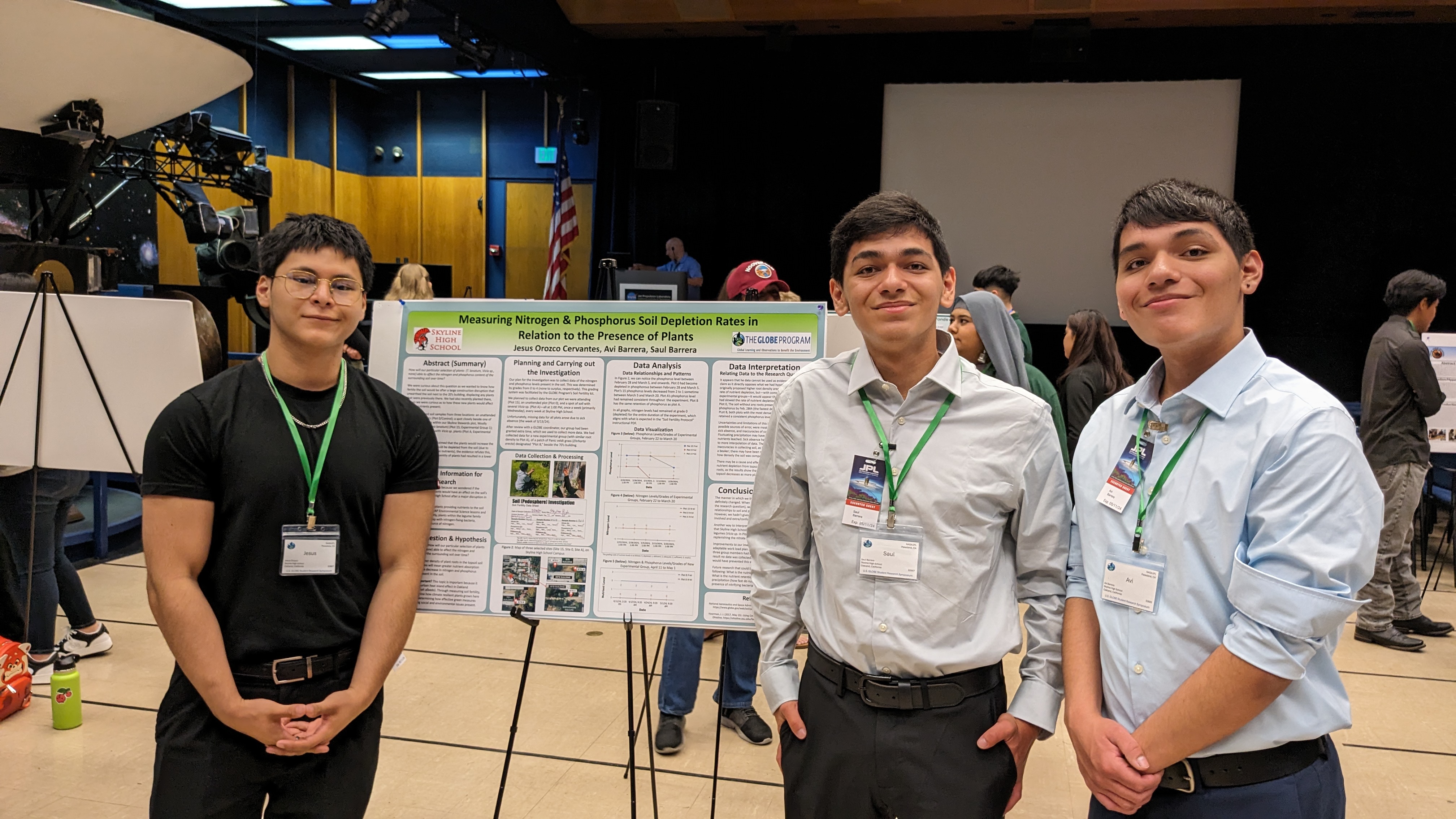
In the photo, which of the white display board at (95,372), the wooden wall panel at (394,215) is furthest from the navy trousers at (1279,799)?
the wooden wall panel at (394,215)

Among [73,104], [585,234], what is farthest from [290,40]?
[73,104]

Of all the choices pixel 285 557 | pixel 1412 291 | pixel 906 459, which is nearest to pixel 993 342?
pixel 906 459

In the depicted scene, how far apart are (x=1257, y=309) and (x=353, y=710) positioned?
966 cm

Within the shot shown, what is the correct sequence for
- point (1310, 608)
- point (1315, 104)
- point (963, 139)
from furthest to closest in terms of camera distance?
1. point (963, 139)
2. point (1315, 104)
3. point (1310, 608)

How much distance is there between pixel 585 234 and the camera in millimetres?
11438

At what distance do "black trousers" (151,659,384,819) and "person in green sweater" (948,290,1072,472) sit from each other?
222 cm

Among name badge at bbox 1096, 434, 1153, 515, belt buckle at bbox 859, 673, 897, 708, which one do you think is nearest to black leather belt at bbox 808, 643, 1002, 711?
belt buckle at bbox 859, 673, 897, 708

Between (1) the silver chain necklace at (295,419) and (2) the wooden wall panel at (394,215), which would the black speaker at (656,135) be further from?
(1) the silver chain necklace at (295,419)

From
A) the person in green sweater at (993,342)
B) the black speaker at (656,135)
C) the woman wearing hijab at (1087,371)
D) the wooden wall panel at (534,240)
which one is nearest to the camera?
the person in green sweater at (993,342)

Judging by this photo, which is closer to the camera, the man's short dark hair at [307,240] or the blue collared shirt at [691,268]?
the man's short dark hair at [307,240]

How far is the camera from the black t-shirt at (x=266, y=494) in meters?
1.53

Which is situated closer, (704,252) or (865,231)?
(865,231)

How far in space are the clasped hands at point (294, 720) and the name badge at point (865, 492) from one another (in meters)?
0.97

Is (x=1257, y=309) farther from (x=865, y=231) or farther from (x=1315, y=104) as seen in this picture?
(x=865, y=231)
